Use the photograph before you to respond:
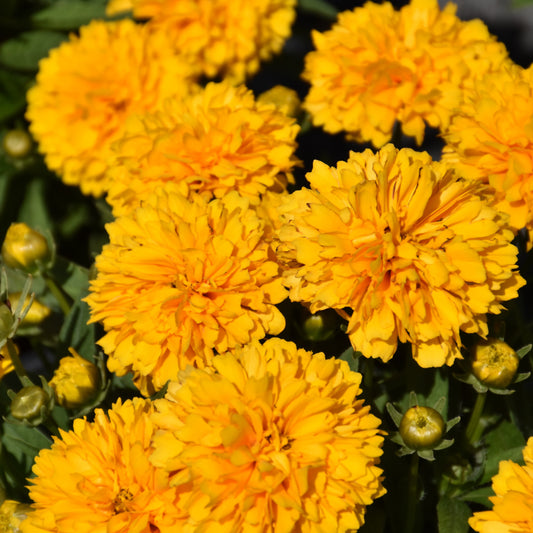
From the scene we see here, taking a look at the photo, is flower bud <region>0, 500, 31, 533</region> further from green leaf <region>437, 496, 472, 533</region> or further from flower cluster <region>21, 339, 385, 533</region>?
green leaf <region>437, 496, 472, 533</region>

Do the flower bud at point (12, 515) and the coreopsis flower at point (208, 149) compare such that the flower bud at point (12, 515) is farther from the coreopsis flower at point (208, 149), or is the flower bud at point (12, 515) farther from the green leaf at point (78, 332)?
the coreopsis flower at point (208, 149)

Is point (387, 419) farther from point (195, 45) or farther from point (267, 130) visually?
point (195, 45)

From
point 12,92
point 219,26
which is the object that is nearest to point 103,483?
point 219,26

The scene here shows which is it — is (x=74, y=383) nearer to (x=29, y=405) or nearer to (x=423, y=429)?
(x=29, y=405)

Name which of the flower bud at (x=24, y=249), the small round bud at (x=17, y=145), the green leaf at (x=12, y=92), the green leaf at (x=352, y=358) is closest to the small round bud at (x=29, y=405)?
the flower bud at (x=24, y=249)

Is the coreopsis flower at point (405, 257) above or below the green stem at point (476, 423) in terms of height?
above

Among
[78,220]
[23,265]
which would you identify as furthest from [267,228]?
[78,220]
